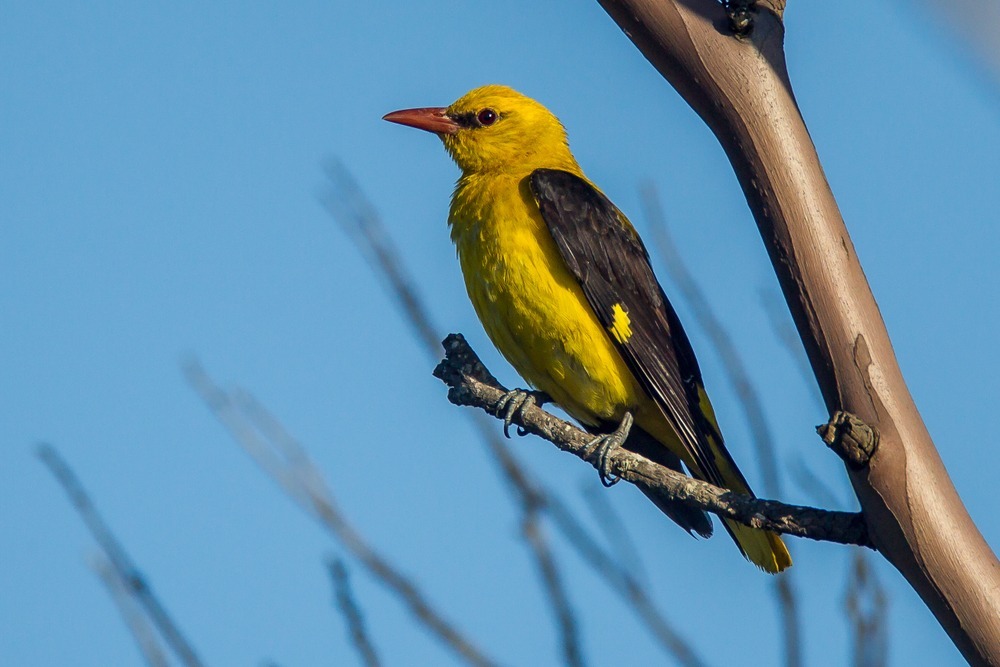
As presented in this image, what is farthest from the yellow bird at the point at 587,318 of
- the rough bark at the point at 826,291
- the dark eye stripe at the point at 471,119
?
the rough bark at the point at 826,291

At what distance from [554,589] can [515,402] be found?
1321 millimetres

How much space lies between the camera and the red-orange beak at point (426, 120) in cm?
543

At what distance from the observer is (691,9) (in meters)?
2.29

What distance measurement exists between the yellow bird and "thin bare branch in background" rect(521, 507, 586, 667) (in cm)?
101

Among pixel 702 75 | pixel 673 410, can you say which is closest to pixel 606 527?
pixel 673 410

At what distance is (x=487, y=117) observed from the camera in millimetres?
5422

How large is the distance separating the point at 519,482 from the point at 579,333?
1.09 metres

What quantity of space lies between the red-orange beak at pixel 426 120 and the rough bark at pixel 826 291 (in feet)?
10.3

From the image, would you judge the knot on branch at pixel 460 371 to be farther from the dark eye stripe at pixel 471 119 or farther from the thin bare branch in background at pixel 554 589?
the dark eye stripe at pixel 471 119

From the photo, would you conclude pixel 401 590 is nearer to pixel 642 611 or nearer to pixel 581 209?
pixel 642 611

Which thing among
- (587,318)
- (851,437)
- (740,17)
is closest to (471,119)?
(587,318)

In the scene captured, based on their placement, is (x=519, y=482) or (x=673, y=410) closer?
(x=519, y=482)

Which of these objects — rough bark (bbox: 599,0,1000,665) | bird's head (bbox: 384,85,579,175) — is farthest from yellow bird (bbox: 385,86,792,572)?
rough bark (bbox: 599,0,1000,665)

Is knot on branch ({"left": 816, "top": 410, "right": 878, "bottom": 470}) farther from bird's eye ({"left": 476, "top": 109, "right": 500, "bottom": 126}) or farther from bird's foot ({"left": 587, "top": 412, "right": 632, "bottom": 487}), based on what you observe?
bird's eye ({"left": 476, "top": 109, "right": 500, "bottom": 126})
